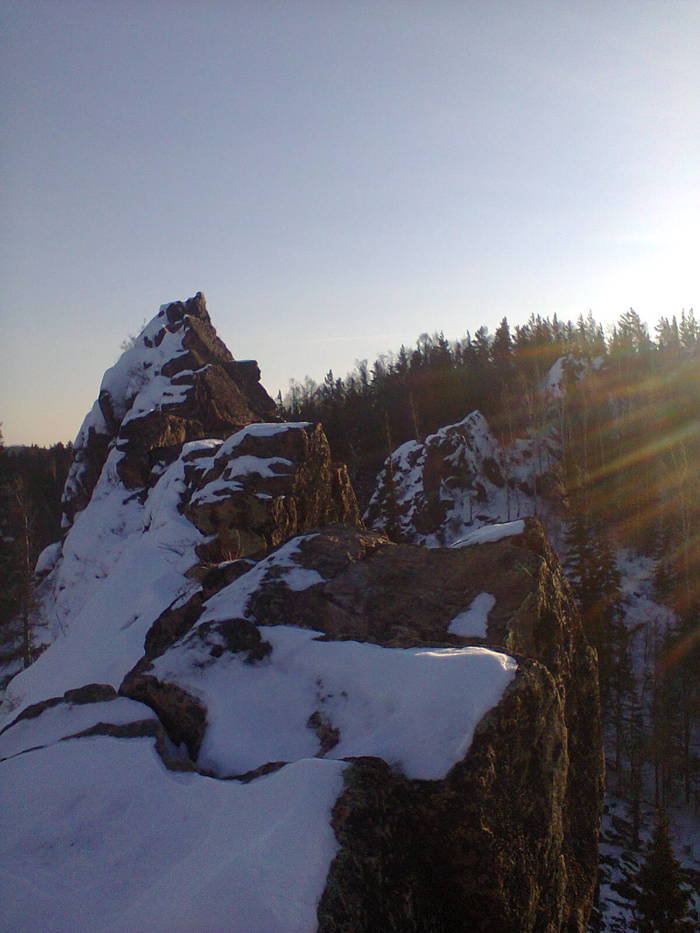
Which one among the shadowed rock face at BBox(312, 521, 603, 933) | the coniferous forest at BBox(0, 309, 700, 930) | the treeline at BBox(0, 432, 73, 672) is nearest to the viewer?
the shadowed rock face at BBox(312, 521, 603, 933)

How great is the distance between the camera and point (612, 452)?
5009 cm

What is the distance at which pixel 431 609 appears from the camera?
10109 millimetres

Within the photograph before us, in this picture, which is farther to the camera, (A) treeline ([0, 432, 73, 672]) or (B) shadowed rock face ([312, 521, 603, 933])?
(A) treeline ([0, 432, 73, 672])

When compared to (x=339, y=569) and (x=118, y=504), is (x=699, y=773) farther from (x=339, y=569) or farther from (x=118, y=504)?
(x=118, y=504)

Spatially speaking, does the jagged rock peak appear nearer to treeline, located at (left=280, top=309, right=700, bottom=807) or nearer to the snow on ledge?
treeline, located at (left=280, top=309, right=700, bottom=807)

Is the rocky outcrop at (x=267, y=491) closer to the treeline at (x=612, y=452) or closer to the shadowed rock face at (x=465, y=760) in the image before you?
the shadowed rock face at (x=465, y=760)

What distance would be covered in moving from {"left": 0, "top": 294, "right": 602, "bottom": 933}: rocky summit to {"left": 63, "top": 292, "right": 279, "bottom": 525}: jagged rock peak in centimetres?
2284

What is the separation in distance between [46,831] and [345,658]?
12.3ft

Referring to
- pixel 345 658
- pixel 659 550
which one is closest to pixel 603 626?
pixel 659 550

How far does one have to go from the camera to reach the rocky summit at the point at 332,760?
16.2 feet

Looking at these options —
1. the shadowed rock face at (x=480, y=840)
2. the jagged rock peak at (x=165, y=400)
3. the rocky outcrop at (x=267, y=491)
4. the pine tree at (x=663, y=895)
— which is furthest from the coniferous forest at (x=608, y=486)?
the shadowed rock face at (x=480, y=840)

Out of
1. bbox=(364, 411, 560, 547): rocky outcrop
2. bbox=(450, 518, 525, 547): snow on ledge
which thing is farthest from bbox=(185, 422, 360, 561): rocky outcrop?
bbox=(364, 411, 560, 547): rocky outcrop

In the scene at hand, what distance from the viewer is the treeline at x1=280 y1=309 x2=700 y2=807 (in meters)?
26.3

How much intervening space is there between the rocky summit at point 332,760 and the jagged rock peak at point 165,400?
22841 mm
